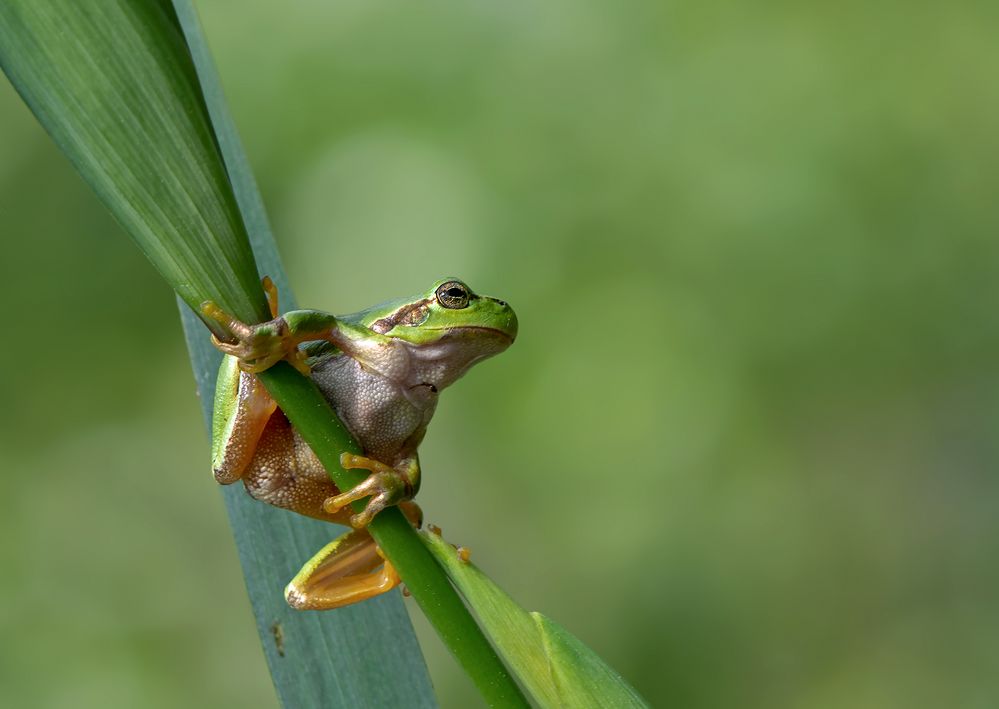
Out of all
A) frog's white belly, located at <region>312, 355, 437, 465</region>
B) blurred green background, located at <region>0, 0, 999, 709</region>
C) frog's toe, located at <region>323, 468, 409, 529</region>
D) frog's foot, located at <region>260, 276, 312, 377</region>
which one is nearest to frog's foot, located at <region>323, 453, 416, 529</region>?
frog's toe, located at <region>323, 468, 409, 529</region>

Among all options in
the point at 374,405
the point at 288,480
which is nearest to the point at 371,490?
the point at 288,480

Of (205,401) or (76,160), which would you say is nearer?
(76,160)

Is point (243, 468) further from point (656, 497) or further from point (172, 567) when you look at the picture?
point (172, 567)

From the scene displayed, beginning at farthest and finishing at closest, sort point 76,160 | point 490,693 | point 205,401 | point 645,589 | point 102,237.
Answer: point 102,237, point 645,589, point 205,401, point 490,693, point 76,160

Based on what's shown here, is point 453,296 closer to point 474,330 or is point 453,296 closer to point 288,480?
point 474,330

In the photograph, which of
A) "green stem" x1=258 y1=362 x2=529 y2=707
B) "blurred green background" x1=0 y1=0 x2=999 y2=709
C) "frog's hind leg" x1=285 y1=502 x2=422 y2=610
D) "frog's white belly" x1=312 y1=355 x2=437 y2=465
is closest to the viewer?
"green stem" x1=258 y1=362 x2=529 y2=707

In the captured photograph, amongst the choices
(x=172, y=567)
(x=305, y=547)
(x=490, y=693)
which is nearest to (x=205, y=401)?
(x=305, y=547)

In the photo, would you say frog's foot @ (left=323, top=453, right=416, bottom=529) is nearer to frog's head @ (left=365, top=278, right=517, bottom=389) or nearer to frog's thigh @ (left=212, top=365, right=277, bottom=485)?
Answer: frog's thigh @ (left=212, top=365, right=277, bottom=485)
